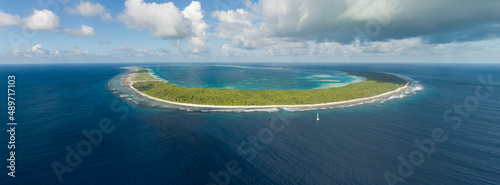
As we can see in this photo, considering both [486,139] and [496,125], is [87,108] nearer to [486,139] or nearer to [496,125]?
[486,139]

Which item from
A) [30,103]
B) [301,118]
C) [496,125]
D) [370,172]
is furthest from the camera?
[30,103]

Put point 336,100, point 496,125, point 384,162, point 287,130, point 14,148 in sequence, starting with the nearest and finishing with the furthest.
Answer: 1. point 384,162
2. point 14,148
3. point 287,130
4. point 496,125
5. point 336,100

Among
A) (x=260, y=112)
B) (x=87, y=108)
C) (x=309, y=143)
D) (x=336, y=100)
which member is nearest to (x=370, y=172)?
(x=309, y=143)

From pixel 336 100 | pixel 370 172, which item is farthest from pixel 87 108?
pixel 336 100

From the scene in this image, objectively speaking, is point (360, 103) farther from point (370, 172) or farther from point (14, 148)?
point (14, 148)

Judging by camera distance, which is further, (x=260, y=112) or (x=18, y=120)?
(x=260, y=112)

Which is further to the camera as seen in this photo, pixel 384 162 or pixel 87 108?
pixel 87 108

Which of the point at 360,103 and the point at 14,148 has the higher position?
the point at 360,103
